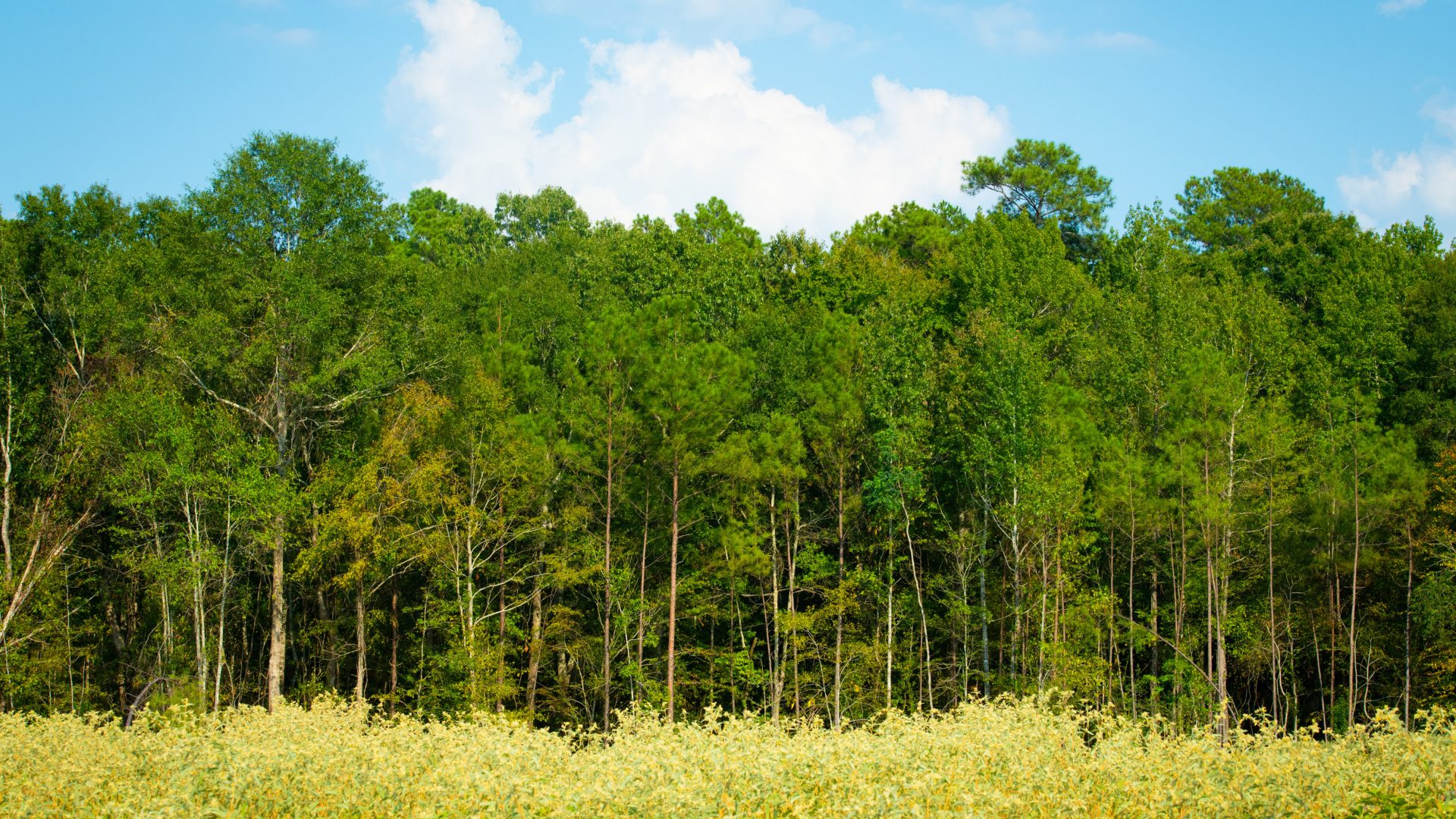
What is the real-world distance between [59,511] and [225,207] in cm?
994

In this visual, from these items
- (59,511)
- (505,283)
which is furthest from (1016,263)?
(59,511)

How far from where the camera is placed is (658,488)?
31109 mm

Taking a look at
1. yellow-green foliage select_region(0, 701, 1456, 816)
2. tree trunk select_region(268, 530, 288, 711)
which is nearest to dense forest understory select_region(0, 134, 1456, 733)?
tree trunk select_region(268, 530, 288, 711)

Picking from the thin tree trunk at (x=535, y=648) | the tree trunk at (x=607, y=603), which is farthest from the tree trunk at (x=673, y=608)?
the thin tree trunk at (x=535, y=648)

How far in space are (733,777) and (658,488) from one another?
21.6 m

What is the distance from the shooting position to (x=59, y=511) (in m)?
29.9

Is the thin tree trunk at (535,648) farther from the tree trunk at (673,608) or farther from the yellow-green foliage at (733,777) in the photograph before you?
the yellow-green foliage at (733,777)

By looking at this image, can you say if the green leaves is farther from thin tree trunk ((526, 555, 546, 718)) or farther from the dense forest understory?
thin tree trunk ((526, 555, 546, 718))

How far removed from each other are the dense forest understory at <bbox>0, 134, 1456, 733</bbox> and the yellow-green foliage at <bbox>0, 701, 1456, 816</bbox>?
575 inches

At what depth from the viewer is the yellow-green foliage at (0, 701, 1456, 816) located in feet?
28.7

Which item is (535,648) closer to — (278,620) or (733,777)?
(278,620)

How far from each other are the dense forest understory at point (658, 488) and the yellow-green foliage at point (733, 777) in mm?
14610

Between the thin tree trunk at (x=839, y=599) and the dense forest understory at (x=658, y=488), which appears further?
the thin tree trunk at (x=839, y=599)

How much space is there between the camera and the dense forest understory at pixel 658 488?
91.9 ft
